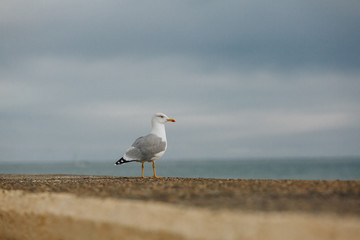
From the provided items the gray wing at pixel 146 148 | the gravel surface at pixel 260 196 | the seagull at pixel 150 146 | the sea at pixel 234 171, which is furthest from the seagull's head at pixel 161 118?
the sea at pixel 234 171

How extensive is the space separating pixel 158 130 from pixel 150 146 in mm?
649

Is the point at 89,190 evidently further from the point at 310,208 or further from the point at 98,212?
the point at 310,208

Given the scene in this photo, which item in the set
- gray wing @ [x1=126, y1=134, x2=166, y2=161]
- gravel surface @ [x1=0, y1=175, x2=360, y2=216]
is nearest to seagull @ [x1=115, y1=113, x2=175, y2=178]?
gray wing @ [x1=126, y1=134, x2=166, y2=161]

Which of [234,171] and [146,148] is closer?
[146,148]

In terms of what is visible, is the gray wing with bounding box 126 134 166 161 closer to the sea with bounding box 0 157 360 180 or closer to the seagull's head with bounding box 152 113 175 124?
the seagull's head with bounding box 152 113 175 124

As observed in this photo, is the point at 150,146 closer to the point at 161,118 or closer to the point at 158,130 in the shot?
the point at 158,130

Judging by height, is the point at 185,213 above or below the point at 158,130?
below

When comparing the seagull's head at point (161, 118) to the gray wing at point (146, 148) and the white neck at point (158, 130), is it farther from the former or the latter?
the gray wing at point (146, 148)

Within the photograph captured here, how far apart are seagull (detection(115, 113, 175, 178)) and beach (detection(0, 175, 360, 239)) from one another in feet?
11.2

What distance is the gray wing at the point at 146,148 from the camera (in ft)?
38.6

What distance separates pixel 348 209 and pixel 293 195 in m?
1.48

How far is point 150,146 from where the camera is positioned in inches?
463

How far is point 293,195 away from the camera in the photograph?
7.04 meters

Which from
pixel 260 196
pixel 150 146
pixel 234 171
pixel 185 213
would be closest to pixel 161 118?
pixel 150 146
